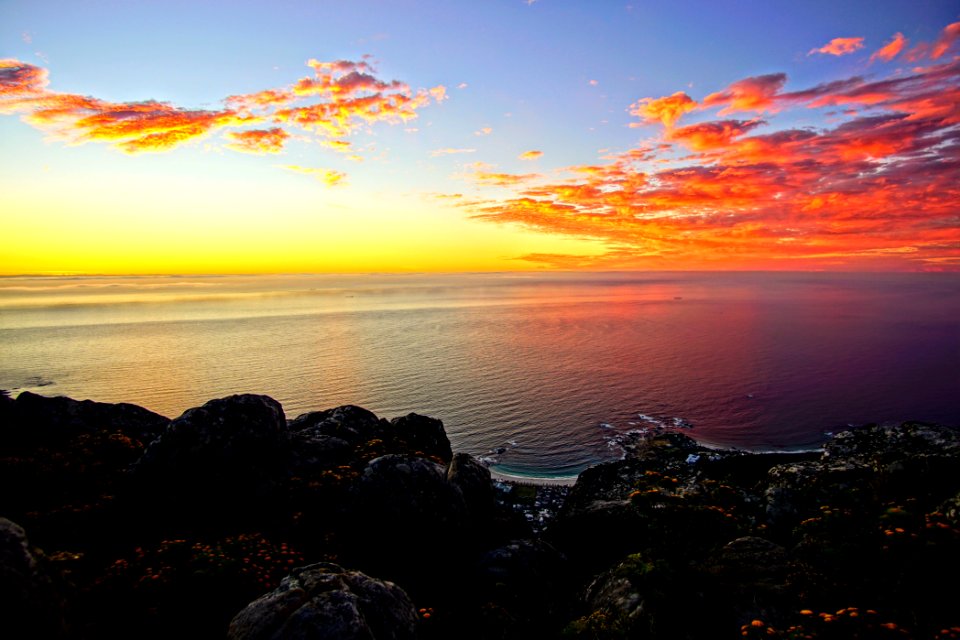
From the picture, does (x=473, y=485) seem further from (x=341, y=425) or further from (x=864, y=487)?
(x=864, y=487)

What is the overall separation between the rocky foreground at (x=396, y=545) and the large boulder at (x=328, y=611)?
38mm

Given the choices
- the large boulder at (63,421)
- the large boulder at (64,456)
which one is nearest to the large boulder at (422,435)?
the large boulder at (64,456)

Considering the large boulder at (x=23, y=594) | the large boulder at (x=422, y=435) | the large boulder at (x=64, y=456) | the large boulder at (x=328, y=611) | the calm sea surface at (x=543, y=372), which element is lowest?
the calm sea surface at (x=543, y=372)

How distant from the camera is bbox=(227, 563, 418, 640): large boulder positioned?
7.93 metres

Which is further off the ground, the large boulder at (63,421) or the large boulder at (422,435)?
the large boulder at (63,421)

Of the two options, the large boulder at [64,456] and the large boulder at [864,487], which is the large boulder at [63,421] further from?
the large boulder at [864,487]

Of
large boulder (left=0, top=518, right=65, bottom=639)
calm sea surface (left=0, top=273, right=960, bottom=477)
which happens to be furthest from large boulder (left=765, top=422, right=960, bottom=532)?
large boulder (left=0, top=518, right=65, bottom=639)

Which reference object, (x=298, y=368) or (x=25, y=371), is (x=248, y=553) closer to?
(x=298, y=368)

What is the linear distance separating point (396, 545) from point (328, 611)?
6.62 meters

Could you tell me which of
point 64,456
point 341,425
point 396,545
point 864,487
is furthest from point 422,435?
point 864,487

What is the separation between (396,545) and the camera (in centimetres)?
1446

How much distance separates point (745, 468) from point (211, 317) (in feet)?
392

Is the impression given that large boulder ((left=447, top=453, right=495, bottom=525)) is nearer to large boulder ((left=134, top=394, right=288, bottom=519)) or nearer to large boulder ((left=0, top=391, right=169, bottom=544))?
large boulder ((left=134, top=394, right=288, bottom=519))

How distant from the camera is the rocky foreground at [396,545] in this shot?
8.66 m
